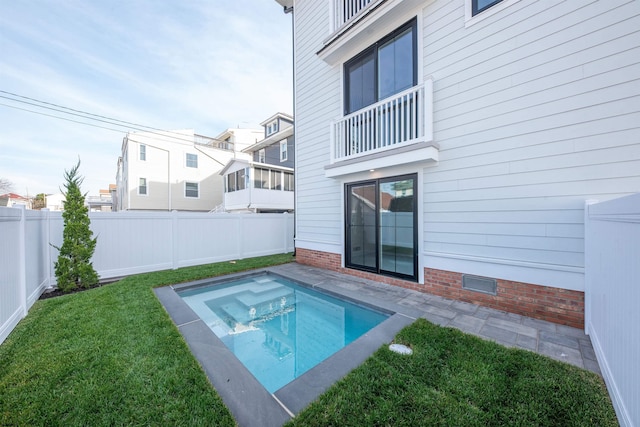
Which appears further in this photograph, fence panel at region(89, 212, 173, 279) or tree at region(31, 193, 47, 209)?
tree at region(31, 193, 47, 209)

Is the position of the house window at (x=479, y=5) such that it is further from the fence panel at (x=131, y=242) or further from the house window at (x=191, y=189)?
the house window at (x=191, y=189)

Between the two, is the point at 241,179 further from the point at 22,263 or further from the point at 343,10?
the point at 22,263

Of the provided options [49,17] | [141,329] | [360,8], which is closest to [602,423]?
[141,329]

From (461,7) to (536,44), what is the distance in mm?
1473

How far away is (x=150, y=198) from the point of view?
16500 millimetres

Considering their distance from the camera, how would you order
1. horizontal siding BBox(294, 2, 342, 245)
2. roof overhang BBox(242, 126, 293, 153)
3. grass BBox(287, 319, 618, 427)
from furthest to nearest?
roof overhang BBox(242, 126, 293, 153) → horizontal siding BBox(294, 2, 342, 245) → grass BBox(287, 319, 618, 427)

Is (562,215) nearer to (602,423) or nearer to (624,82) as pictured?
(624,82)

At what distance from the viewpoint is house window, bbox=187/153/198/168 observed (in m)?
18.0

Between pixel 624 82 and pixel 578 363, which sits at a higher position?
pixel 624 82

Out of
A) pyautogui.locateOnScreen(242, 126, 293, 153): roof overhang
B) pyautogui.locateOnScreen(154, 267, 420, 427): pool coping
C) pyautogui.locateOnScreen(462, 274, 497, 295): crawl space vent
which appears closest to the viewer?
pyautogui.locateOnScreen(154, 267, 420, 427): pool coping

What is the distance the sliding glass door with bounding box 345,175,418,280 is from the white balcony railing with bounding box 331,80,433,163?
29.7 inches

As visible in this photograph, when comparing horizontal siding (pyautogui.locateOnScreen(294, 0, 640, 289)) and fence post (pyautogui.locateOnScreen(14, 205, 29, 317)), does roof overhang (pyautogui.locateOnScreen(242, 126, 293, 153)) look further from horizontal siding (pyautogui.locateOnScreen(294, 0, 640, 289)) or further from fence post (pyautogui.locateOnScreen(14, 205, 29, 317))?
fence post (pyautogui.locateOnScreen(14, 205, 29, 317))

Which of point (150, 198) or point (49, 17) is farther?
point (150, 198)

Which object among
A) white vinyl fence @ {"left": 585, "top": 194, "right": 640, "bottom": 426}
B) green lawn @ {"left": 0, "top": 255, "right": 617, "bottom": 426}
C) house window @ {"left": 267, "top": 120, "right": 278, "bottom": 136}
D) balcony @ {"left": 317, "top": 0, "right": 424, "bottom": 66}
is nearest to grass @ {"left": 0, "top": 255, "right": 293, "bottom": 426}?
green lawn @ {"left": 0, "top": 255, "right": 617, "bottom": 426}
